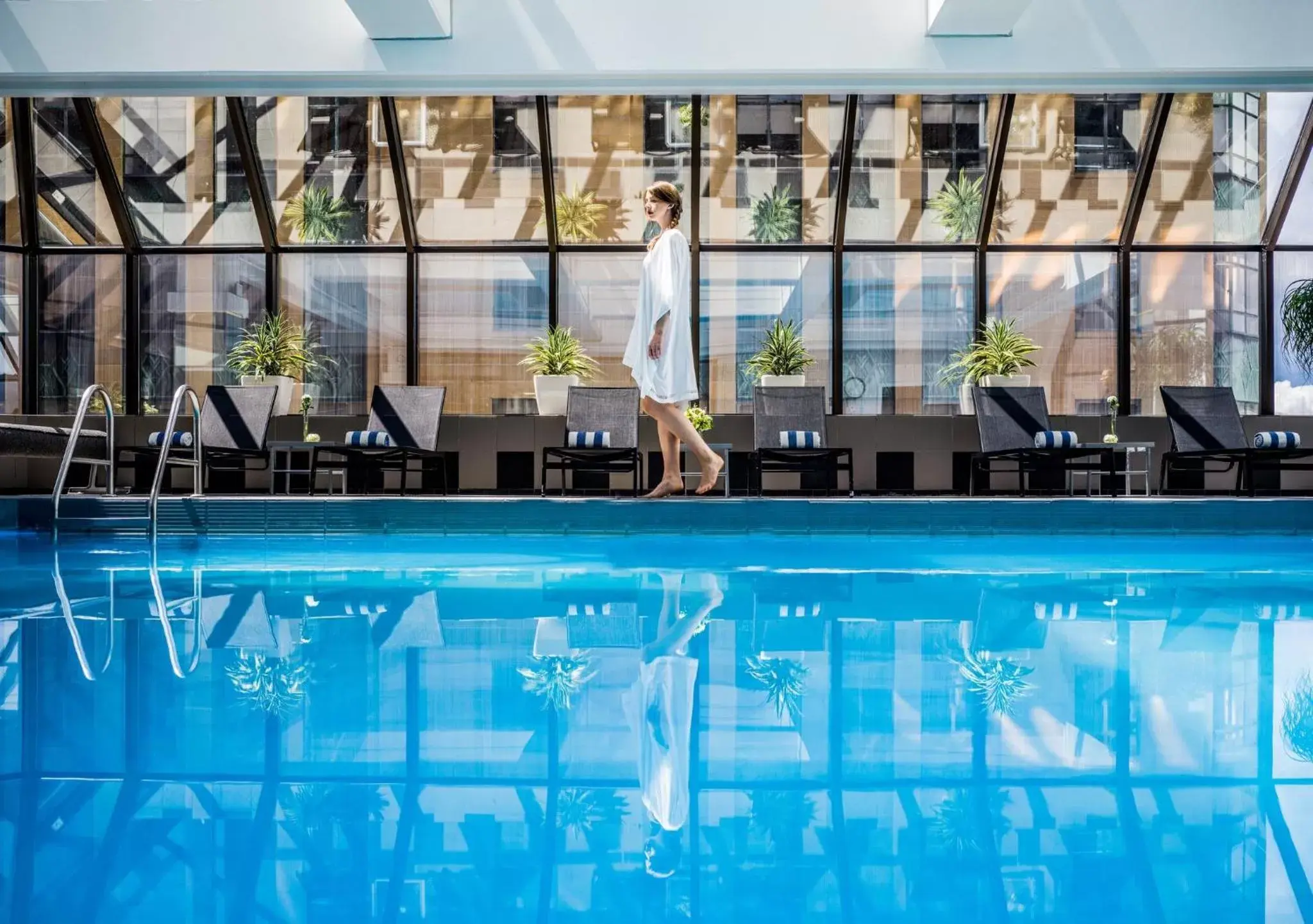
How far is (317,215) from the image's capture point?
9484 mm

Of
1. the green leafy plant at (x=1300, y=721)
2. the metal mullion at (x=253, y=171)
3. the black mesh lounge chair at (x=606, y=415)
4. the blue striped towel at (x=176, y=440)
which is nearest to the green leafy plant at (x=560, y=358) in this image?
the black mesh lounge chair at (x=606, y=415)

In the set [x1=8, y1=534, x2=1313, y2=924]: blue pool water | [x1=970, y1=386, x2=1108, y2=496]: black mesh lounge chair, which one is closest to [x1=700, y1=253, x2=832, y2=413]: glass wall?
[x1=970, y1=386, x2=1108, y2=496]: black mesh lounge chair

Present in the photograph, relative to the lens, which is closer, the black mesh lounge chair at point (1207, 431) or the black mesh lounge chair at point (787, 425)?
the black mesh lounge chair at point (1207, 431)

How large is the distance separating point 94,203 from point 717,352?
5472 millimetres

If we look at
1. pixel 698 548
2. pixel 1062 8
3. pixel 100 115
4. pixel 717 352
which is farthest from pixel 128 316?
pixel 1062 8

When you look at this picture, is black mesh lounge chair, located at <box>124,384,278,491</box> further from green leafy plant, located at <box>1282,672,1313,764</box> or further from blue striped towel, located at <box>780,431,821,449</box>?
green leafy plant, located at <box>1282,672,1313,764</box>

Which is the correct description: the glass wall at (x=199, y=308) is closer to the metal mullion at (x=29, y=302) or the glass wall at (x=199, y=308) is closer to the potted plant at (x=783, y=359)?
the metal mullion at (x=29, y=302)

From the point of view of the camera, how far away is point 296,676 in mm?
2209

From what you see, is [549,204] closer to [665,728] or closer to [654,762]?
[665,728]

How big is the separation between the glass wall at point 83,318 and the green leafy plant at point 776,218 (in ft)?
18.2

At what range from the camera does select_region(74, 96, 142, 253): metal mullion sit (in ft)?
28.5

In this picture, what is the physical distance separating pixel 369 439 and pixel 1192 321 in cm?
691

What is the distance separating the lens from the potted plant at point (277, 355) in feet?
29.6

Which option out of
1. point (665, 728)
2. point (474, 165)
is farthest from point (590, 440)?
point (665, 728)
